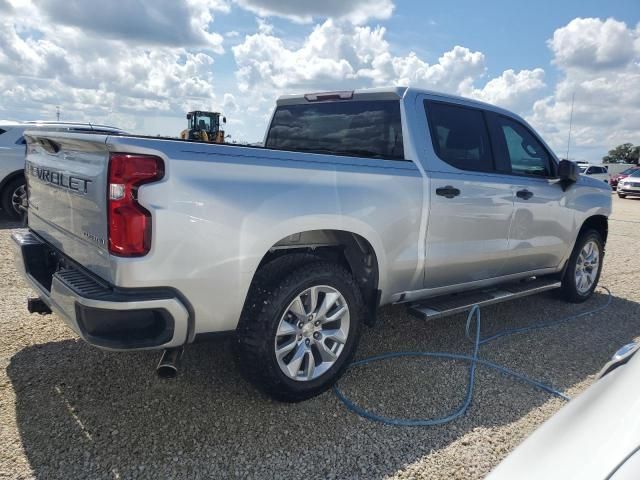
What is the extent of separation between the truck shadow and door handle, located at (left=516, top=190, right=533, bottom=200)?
125cm

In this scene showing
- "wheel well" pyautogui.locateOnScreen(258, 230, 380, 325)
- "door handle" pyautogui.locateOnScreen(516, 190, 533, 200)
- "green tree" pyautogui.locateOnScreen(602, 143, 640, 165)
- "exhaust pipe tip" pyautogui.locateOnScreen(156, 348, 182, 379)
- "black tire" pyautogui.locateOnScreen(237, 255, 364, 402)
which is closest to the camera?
"exhaust pipe tip" pyautogui.locateOnScreen(156, 348, 182, 379)

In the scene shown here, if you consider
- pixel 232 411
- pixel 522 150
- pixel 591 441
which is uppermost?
pixel 522 150

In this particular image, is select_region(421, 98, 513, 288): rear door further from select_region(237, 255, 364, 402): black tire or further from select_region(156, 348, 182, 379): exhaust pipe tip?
select_region(156, 348, 182, 379): exhaust pipe tip

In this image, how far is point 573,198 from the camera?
5051 millimetres

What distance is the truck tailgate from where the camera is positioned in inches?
97.5

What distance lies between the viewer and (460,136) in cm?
405

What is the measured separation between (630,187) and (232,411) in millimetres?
27732

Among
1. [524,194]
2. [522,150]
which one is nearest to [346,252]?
[524,194]

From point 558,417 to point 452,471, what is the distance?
1.08 meters

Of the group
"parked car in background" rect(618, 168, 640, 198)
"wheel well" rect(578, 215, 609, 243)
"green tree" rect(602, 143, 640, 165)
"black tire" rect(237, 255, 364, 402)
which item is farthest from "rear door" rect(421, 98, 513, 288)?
"green tree" rect(602, 143, 640, 165)

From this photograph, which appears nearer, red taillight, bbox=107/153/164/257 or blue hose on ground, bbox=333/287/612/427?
red taillight, bbox=107/153/164/257

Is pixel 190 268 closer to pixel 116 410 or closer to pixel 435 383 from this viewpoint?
pixel 116 410

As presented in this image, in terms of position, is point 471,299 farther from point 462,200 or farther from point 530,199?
point 530,199

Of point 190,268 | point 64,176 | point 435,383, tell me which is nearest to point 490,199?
point 435,383
